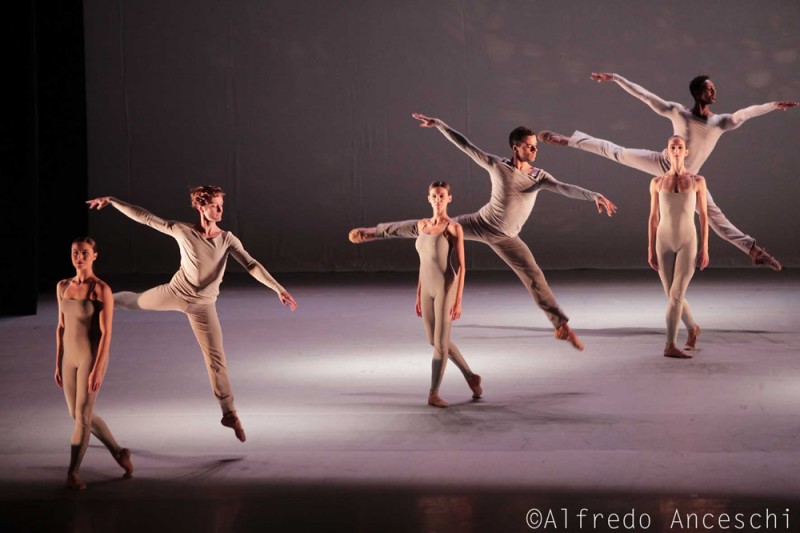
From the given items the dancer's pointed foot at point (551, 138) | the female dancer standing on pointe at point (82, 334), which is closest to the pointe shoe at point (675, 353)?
the dancer's pointed foot at point (551, 138)

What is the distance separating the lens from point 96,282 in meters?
4.52

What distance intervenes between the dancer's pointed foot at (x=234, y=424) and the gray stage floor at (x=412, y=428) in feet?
0.22

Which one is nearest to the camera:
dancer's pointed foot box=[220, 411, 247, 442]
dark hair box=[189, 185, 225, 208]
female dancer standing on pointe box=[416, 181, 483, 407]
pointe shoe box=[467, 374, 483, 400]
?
dark hair box=[189, 185, 225, 208]

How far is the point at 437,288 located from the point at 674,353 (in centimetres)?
219

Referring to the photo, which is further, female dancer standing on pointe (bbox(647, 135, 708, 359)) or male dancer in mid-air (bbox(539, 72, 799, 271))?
male dancer in mid-air (bbox(539, 72, 799, 271))

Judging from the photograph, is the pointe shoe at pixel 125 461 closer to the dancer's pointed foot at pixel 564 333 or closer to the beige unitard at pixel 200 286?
the beige unitard at pixel 200 286

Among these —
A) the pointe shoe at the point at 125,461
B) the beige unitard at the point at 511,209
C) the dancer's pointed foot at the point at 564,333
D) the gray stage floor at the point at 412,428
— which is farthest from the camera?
the dancer's pointed foot at the point at 564,333

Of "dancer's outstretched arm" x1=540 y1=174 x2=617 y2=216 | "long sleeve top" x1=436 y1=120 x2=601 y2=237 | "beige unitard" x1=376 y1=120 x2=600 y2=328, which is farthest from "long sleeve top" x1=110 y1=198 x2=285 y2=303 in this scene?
"dancer's outstretched arm" x1=540 y1=174 x2=617 y2=216

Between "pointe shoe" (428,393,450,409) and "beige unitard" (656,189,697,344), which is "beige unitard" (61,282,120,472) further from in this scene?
"beige unitard" (656,189,697,344)

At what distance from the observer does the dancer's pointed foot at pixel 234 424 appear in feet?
17.0

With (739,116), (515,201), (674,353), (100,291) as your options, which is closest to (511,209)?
(515,201)

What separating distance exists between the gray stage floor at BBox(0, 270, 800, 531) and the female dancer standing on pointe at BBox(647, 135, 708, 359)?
42 cm

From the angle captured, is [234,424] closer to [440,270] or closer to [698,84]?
[440,270]

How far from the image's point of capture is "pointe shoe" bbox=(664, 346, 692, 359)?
727 cm
